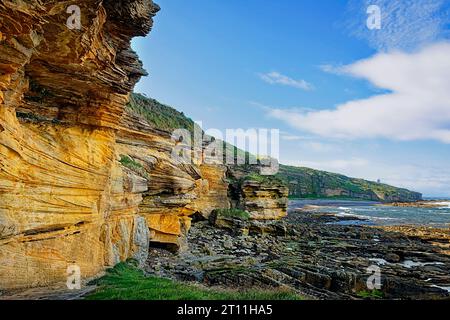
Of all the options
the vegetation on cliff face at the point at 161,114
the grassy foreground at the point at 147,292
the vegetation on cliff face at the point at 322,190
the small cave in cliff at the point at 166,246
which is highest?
the vegetation on cliff face at the point at 161,114

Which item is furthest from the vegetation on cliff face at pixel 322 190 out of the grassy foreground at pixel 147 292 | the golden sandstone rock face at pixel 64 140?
the grassy foreground at pixel 147 292

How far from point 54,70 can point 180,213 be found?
64.2ft

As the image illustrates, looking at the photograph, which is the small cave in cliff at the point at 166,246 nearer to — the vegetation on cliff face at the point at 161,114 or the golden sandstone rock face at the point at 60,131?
the golden sandstone rock face at the point at 60,131

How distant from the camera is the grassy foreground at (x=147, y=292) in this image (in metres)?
12.0

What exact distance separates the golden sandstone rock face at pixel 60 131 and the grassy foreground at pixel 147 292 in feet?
5.24

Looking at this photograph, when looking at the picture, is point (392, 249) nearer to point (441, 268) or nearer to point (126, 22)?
point (441, 268)

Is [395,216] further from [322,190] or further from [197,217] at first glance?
[322,190]

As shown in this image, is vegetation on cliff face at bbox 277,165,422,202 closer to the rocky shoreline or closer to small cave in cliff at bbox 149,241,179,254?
the rocky shoreline

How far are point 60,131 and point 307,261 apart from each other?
873 inches

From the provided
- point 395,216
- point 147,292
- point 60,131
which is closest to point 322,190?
point 395,216

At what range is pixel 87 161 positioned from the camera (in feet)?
54.6

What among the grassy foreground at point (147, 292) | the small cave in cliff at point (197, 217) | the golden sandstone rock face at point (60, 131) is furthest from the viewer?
the small cave in cliff at point (197, 217)

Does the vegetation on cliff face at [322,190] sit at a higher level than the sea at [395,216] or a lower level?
higher

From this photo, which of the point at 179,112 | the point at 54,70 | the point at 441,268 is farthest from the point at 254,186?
the point at 54,70
